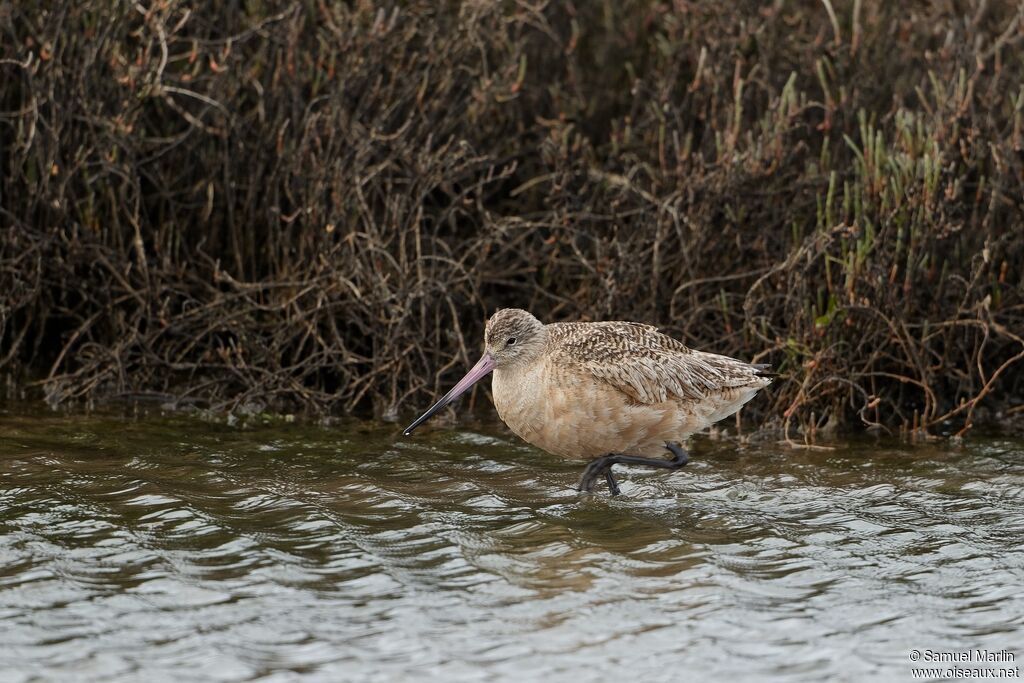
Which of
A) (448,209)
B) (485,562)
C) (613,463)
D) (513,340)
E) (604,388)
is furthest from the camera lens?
(448,209)

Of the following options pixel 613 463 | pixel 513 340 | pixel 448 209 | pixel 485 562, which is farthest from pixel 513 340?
pixel 448 209

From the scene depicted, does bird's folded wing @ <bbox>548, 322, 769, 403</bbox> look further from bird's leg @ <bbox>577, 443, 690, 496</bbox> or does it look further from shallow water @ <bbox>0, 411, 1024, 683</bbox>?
shallow water @ <bbox>0, 411, 1024, 683</bbox>

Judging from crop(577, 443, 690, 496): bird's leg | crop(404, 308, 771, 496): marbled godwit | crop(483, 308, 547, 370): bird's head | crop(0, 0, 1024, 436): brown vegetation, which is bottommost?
crop(577, 443, 690, 496): bird's leg

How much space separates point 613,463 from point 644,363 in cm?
41

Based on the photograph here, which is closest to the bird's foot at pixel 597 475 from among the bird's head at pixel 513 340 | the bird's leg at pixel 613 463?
the bird's leg at pixel 613 463

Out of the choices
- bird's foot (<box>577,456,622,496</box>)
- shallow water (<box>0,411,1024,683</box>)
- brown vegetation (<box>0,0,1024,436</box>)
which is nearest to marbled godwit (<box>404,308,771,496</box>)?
bird's foot (<box>577,456,622,496</box>)

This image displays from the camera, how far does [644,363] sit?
546 centimetres

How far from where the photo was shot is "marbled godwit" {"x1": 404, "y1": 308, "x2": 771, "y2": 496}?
531 cm

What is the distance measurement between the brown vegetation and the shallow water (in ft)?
2.22

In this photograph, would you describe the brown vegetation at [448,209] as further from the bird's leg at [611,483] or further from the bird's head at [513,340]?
the bird's leg at [611,483]

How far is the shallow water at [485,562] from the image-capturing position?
379 centimetres

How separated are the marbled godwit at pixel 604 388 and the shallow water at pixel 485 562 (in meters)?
0.23

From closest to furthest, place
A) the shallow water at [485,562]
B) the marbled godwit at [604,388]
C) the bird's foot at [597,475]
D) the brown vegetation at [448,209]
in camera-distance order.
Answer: the shallow water at [485,562] → the marbled godwit at [604,388] → the bird's foot at [597,475] → the brown vegetation at [448,209]

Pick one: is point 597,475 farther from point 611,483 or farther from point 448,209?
point 448,209
